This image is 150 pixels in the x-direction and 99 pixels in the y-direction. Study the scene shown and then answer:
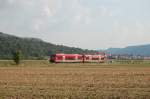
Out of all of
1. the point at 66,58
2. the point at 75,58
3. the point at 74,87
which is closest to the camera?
the point at 74,87

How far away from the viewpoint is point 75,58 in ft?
454

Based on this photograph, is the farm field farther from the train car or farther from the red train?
the red train

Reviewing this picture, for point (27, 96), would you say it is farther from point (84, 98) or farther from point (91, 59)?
point (91, 59)

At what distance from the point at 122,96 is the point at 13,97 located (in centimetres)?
662

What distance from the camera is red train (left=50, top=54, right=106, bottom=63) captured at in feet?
437

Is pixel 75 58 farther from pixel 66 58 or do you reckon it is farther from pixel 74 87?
pixel 74 87

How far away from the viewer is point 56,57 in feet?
436

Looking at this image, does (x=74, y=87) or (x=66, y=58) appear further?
(x=66, y=58)

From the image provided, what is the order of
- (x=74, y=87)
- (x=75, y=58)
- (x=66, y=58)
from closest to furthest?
(x=74, y=87)
(x=66, y=58)
(x=75, y=58)

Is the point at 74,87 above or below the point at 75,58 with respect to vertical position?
below

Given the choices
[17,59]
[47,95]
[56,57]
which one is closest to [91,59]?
[56,57]

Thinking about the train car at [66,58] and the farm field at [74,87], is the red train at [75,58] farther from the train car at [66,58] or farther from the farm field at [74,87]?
the farm field at [74,87]

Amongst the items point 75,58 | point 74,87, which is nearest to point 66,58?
point 75,58

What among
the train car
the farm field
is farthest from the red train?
the farm field
